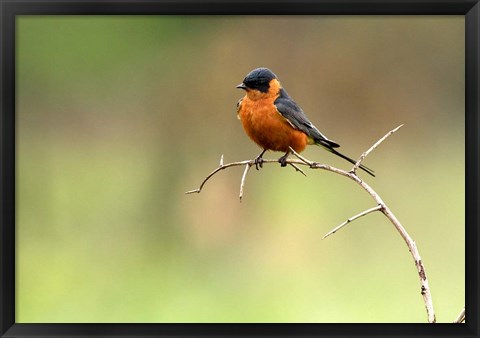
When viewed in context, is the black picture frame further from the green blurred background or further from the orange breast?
the green blurred background

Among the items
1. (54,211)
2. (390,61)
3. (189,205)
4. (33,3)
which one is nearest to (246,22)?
(390,61)

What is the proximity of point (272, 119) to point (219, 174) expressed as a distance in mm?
2193

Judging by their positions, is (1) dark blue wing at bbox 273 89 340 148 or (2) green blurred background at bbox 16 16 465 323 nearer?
(1) dark blue wing at bbox 273 89 340 148

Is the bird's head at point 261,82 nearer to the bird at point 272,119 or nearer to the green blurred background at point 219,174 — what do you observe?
the bird at point 272,119

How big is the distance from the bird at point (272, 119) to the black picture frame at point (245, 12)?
35.9 inches

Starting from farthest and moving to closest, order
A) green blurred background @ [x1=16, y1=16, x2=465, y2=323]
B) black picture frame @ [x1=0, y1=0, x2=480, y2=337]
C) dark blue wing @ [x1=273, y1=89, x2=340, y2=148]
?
green blurred background @ [x1=16, y1=16, x2=465, y2=323] < dark blue wing @ [x1=273, y1=89, x2=340, y2=148] < black picture frame @ [x1=0, y1=0, x2=480, y2=337]

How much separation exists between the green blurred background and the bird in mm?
1760

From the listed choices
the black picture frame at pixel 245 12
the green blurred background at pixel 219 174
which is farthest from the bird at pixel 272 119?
the green blurred background at pixel 219 174

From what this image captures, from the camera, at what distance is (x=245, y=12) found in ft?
7.54

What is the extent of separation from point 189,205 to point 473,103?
143 inches

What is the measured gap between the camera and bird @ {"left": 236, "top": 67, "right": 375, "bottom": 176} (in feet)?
10.6

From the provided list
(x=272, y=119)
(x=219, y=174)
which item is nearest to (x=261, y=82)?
(x=272, y=119)

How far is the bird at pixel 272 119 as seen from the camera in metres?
3.22

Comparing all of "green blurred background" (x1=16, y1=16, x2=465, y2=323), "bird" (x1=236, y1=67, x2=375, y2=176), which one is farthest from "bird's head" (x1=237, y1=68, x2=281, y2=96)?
"green blurred background" (x1=16, y1=16, x2=465, y2=323)
